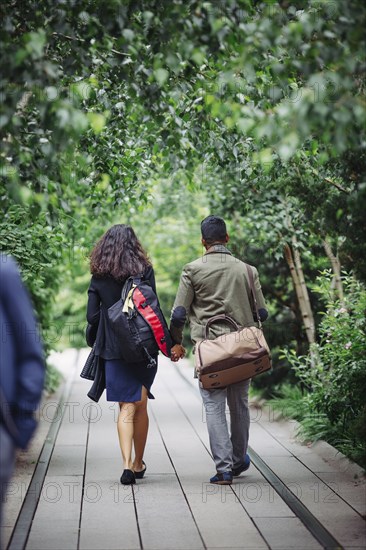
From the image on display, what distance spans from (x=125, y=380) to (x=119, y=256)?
1024mm

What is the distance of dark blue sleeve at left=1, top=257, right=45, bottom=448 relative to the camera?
3988 mm

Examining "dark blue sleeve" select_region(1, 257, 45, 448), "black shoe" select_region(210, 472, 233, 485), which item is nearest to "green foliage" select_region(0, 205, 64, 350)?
"black shoe" select_region(210, 472, 233, 485)

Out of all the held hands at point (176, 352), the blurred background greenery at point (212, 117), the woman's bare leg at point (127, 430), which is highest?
the blurred background greenery at point (212, 117)

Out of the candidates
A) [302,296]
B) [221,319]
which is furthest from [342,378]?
[302,296]

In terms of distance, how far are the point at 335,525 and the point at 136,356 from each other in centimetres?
213

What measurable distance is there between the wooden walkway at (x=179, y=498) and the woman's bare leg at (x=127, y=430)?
245mm

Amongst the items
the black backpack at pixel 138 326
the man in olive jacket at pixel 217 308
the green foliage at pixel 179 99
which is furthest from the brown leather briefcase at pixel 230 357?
the green foliage at pixel 179 99

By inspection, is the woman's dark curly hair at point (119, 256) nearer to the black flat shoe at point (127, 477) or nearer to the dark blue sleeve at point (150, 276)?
the dark blue sleeve at point (150, 276)

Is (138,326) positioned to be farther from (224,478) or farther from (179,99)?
(179,99)

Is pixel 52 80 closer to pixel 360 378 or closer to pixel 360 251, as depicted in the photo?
pixel 360 251

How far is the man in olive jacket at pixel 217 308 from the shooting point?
7.46 m

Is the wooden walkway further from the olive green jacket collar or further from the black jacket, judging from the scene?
the olive green jacket collar

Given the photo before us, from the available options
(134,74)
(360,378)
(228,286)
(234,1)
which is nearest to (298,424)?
(360,378)

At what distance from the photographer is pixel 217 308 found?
7.48 metres
